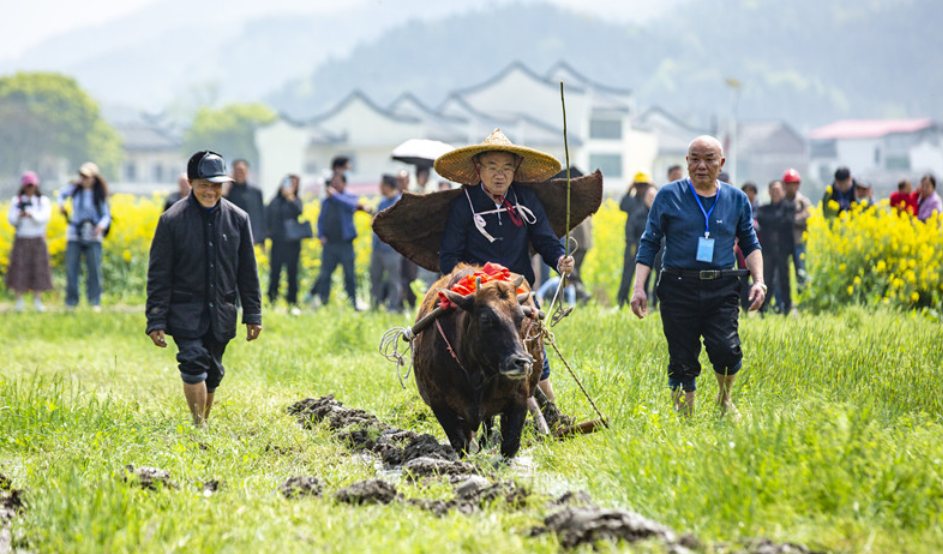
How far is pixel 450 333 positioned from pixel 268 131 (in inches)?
3251

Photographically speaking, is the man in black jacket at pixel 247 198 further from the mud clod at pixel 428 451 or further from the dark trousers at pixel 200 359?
the mud clod at pixel 428 451

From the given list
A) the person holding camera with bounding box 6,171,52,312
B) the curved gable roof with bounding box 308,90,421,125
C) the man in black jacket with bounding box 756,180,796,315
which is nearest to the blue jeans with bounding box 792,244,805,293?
the man in black jacket with bounding box 756,180,796,315

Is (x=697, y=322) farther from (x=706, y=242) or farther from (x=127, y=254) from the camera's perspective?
(x=127, y=254)

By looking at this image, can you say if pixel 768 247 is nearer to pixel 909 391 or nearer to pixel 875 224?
pixel 875 224

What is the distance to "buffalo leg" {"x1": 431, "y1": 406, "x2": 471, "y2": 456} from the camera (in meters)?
7.10

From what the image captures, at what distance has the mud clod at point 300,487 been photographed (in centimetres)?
585

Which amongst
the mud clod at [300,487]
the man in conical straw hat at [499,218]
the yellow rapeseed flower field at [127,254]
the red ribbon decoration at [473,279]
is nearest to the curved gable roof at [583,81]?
the yellow rapeseed flower field at [127,254]

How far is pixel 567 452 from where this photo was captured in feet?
22.2

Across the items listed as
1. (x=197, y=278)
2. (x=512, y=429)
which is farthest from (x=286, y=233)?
(x=512, y=429)

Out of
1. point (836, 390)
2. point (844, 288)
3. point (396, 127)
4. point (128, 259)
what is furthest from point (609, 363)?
point (396, 127)

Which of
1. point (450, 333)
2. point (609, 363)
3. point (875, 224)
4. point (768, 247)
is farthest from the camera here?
point (768, 247)

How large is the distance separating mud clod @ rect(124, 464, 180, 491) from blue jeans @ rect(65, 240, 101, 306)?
1143 centimetres

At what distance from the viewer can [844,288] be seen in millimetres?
14391

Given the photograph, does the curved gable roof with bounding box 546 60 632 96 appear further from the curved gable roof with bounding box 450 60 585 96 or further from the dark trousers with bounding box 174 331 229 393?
the dark trousers with bounding box 174 331 229 393
